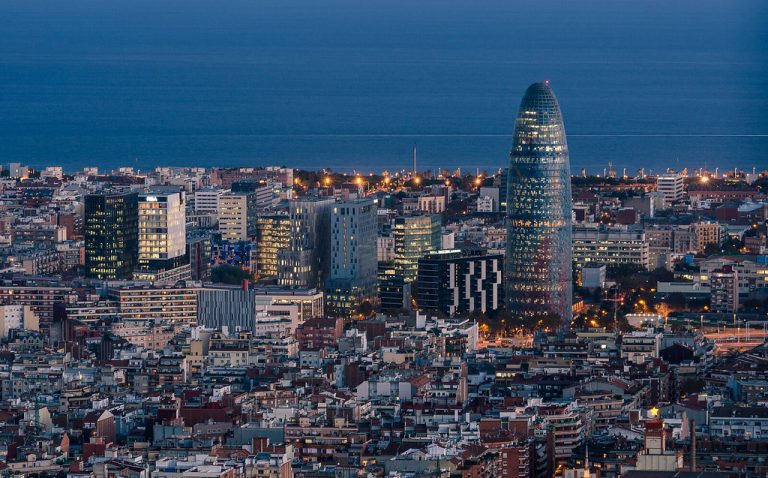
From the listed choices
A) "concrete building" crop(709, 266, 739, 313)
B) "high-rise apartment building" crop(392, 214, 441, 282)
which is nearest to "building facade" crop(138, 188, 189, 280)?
"high-rise apartment building" crop(392, 214, 441, 282)

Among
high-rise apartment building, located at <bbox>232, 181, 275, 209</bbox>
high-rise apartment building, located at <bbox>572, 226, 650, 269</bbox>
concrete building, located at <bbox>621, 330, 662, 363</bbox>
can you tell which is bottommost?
concrete building, located at <bbox>621, 330, 662, 363</bbox>

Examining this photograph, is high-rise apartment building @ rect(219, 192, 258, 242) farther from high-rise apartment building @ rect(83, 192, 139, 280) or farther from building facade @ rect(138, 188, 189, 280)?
high-rise apartment building @ rect(83, 192, 139, 280)

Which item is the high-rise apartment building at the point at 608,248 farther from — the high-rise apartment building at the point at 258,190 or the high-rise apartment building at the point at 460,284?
the high-rise apartment building at the point at 258,190

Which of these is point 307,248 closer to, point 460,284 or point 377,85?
point 460,284

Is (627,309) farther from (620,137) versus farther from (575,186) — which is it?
(620,137)

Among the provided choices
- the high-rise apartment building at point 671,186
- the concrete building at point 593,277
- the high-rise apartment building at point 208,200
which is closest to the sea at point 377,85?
the high-rise apartment building at point 671,186

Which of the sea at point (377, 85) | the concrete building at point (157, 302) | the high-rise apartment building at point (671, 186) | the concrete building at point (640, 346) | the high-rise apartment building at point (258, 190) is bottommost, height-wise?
the concrete building at point (640, 346)

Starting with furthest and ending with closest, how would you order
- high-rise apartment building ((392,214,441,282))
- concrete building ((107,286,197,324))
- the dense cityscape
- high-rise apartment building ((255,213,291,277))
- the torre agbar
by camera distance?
high-rise apartment building ((255,213,291,277)) < high-rise apartment building ((392,214,441,282)) < the torre agbar < concrete building ((107,286,197,324)) < the dense cityscape
